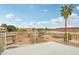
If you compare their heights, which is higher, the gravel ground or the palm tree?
the palm tree

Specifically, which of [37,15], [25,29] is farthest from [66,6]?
[25,29]

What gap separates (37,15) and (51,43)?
44 centimetres

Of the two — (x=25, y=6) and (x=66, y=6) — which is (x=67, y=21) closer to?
(x=66, y=6)

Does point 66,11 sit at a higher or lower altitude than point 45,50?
higher

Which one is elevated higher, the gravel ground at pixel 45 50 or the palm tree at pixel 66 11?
the palm tree at pixel 66 11

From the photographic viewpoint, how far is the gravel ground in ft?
12.6

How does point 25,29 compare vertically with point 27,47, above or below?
above

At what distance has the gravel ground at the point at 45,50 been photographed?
386 cm

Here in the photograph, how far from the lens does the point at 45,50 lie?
3.87m

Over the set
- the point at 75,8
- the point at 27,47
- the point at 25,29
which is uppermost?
the point at 75,8
